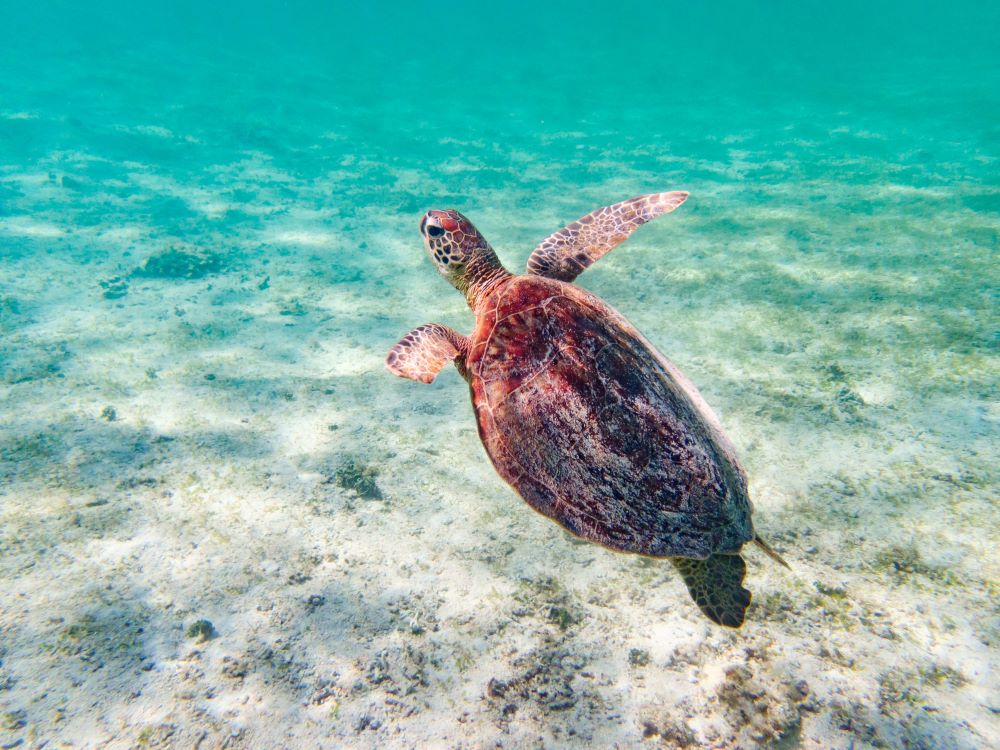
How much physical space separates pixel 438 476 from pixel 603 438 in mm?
2080

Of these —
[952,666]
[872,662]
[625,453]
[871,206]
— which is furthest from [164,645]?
[871,206]

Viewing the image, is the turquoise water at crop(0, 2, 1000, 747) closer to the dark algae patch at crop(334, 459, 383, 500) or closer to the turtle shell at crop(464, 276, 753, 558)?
the dark algae patch at crop(334, 459, 383, 500)

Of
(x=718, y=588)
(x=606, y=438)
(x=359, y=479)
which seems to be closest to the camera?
(x=606, y=438)

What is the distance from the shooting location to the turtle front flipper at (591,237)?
442 cm

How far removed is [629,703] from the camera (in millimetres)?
2613

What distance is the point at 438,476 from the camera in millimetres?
4281

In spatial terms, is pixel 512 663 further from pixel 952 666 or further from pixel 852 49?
pixel 852 49

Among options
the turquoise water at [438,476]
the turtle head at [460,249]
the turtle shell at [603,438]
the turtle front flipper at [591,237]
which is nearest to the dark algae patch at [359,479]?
the turquoise water at [438,476]

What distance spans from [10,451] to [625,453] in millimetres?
5558

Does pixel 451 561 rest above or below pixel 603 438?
below

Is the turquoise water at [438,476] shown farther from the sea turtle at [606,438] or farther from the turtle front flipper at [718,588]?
the sea turtle at [606,438]

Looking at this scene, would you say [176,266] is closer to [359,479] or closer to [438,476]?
[359,479]

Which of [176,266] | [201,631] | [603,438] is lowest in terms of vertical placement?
[201,631]

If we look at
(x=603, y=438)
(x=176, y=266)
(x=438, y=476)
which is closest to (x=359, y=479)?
(x=438, y=476)
